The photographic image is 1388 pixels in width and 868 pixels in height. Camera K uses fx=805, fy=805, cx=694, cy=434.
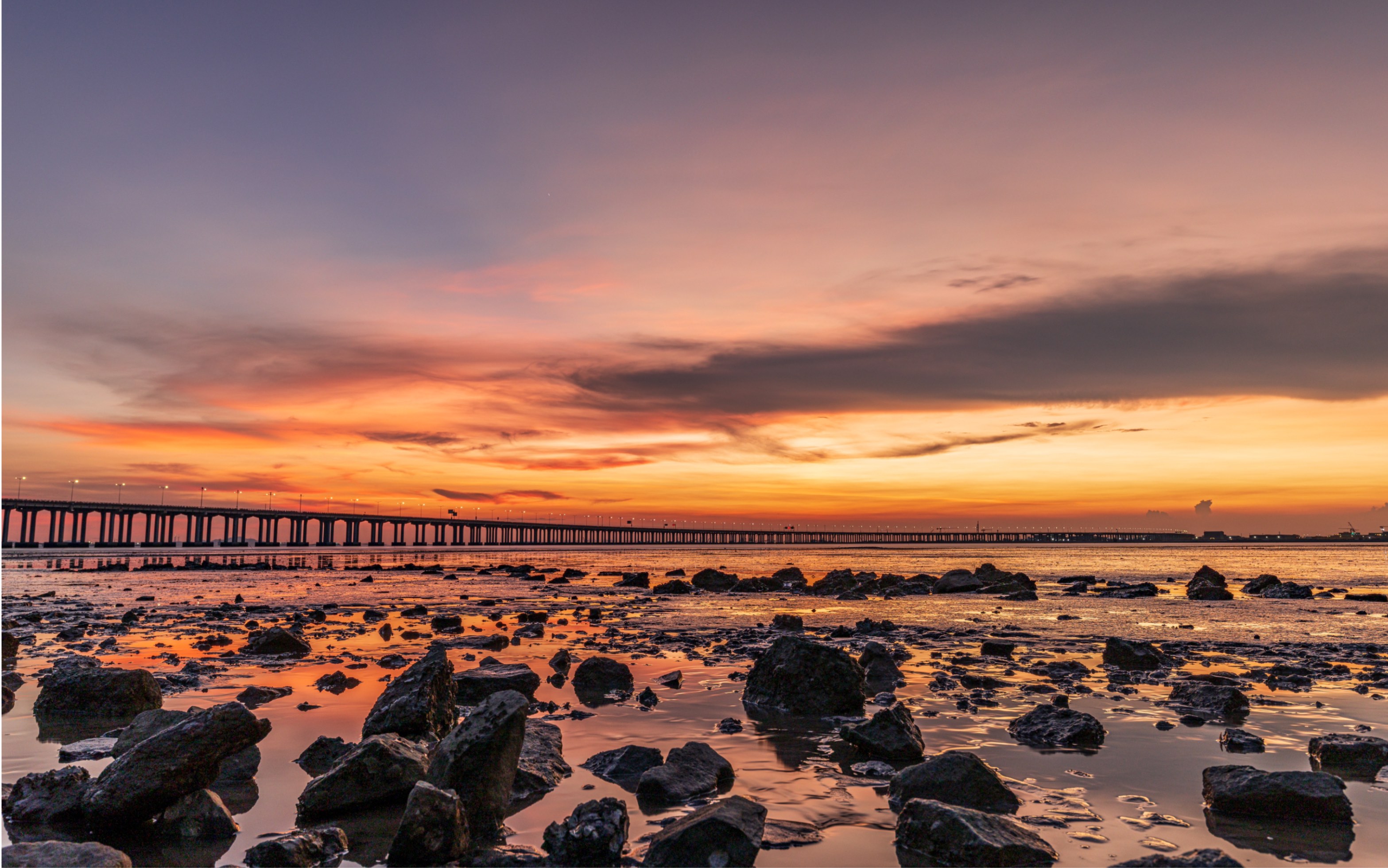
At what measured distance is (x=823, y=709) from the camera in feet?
42.4

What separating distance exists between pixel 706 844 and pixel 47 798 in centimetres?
667

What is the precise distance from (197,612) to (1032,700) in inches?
1143

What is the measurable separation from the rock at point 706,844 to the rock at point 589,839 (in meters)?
0.30

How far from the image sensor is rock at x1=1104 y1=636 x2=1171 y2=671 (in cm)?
1670

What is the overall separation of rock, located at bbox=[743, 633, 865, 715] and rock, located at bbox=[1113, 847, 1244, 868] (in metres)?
6.66

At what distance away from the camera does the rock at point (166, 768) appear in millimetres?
7797

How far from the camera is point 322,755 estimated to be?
32.4 feet

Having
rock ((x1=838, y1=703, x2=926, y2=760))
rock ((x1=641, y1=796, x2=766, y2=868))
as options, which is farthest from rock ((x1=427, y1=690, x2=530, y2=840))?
rock ((x1=838, y1=703, x2=926, y2=760))

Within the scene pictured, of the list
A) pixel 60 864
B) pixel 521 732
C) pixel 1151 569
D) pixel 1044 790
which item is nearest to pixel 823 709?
pixel 1044 790

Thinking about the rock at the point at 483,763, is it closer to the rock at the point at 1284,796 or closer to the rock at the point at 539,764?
the rock at the point at 539,764

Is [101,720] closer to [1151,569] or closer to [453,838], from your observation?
[453,838]

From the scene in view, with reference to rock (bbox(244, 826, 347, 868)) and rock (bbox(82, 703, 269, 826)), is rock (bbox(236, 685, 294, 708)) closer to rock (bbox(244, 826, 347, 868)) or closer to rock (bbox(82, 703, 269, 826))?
rock (bbox(82, 703, 269, 826))

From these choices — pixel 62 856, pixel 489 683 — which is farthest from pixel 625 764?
pixel 62 856

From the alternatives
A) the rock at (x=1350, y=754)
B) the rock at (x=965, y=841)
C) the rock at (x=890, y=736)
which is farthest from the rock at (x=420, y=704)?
the rock at (x=1350, y=754)
